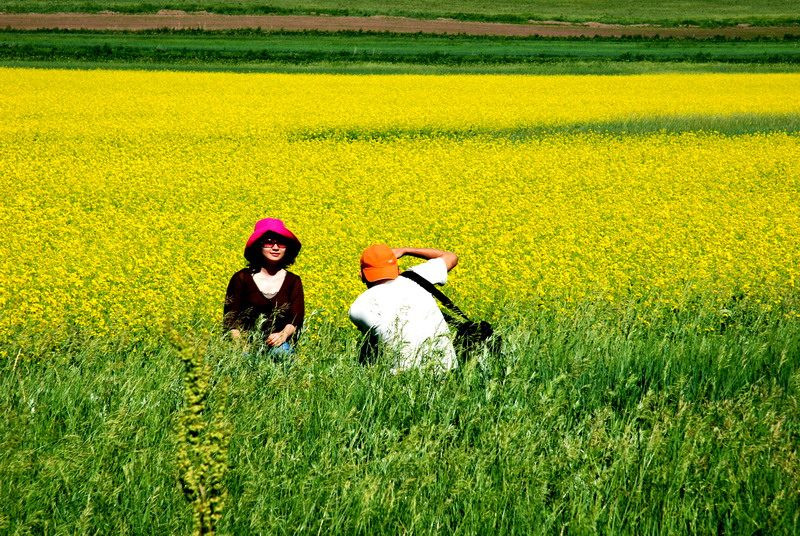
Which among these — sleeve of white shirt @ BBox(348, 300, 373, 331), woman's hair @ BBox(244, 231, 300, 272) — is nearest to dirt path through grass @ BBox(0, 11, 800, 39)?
woman's hair @ BBox(244, 231, 300, 272)

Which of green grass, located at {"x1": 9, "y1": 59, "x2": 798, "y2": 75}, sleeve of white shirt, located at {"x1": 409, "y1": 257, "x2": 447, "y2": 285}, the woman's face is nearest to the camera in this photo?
sleeve of white shirt, located at {"x1": 409, "y1": 257, "x2": 447, "y2": 285}

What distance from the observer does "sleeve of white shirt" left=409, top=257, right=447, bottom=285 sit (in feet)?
15.6

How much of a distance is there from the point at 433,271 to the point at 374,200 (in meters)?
5.62

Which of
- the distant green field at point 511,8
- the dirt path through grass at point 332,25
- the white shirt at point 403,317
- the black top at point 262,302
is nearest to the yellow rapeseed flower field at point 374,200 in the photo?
the black top at point 262,302

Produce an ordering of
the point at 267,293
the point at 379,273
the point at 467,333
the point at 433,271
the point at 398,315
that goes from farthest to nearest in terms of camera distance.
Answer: the point at 267,293
the point at 433,271
the point at 467,333
the point at 379,273
the point at 398,315

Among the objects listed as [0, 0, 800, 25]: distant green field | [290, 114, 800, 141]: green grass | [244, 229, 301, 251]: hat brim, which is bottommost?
[244, 229, 301, 251]: hat brim

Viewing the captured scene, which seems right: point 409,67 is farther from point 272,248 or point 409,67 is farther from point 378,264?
point 378,264

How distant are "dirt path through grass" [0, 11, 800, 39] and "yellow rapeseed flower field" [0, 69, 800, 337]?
27.2 m

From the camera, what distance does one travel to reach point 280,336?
499 cm

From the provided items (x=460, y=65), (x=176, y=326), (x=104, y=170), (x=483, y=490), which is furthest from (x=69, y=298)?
(x=460, y=65)


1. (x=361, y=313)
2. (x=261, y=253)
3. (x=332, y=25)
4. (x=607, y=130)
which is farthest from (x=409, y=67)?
(x=361, y=313)

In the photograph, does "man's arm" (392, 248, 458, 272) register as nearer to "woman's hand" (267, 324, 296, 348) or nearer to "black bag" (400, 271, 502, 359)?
"black bag" (400, 271, 502, 359)

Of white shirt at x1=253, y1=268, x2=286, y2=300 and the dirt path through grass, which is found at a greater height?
the dirt path through grass

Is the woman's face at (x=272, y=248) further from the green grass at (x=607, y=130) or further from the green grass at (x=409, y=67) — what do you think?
the green grass at (x=409, y=67)
